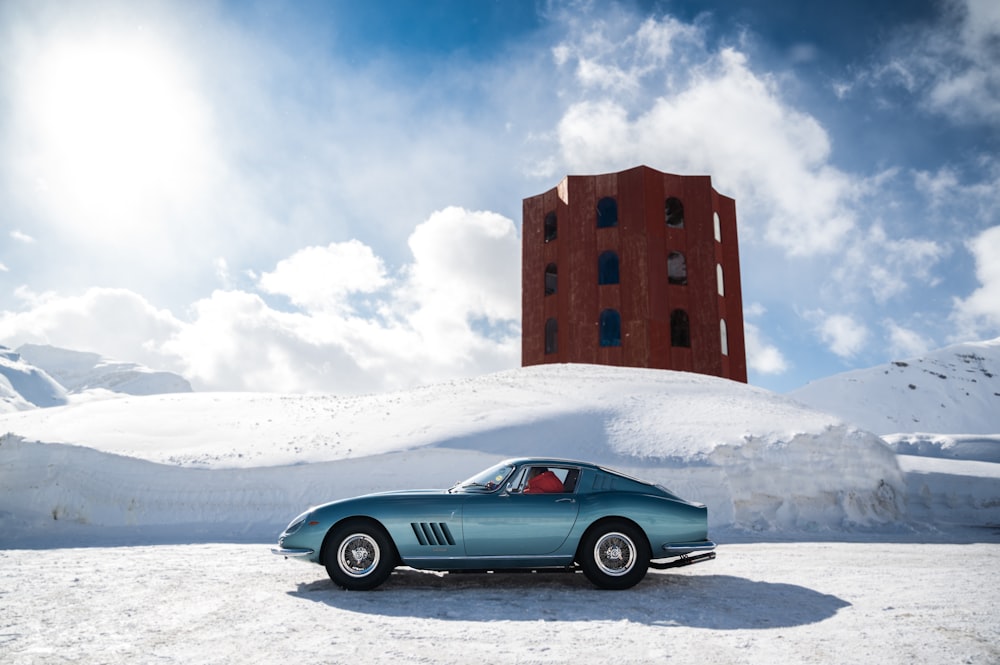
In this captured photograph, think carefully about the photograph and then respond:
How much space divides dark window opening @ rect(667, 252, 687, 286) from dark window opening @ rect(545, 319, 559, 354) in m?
5.43

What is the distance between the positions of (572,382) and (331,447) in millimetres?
7237

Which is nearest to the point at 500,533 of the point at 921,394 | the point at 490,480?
the point at 490,480

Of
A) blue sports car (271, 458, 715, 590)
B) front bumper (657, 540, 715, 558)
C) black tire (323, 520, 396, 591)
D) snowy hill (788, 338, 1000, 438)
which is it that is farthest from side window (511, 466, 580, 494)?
snowy hill (788, 338, 1000, 438)

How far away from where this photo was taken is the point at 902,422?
192 feet

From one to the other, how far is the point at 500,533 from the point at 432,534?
1.98ft

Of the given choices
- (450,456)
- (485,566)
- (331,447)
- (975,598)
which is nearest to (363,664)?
(485,566)

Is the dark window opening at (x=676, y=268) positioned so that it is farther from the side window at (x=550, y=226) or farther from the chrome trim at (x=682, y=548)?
the chrome trim at (x=682, y=548)

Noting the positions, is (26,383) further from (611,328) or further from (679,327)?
(679,327)

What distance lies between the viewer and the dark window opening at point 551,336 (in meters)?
29.0

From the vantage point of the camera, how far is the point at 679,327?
28297mm

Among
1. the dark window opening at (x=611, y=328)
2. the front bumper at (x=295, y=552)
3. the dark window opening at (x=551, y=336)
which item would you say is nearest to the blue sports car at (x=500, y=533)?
the front bumper at (x=295, y=552)

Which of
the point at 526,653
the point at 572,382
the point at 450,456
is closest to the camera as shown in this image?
the point at 526,653

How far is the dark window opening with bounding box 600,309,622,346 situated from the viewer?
2745 cm

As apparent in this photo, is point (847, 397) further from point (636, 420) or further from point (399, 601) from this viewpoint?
point (399, 601)
